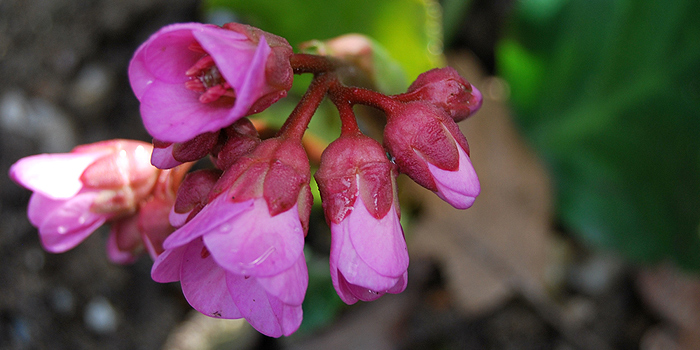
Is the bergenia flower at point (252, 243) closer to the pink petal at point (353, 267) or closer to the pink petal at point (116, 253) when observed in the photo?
the pink petal at point (353, 267)

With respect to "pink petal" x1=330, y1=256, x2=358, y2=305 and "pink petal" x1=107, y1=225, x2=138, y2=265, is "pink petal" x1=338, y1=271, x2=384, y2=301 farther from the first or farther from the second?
"pink petal" x1=107, y1=225, x2=138, y2=265

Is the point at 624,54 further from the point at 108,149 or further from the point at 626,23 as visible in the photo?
the point at 108,149

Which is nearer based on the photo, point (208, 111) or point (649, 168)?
point (208, 111)

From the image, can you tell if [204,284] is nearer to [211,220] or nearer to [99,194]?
[211,220]

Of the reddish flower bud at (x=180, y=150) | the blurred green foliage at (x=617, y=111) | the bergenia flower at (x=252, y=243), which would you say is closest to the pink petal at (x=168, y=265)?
the bergenia flower at (x=252, y=243)

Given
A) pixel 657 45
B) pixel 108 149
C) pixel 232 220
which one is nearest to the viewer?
pixel 232 220

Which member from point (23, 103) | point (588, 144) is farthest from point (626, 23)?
point (23, 103)

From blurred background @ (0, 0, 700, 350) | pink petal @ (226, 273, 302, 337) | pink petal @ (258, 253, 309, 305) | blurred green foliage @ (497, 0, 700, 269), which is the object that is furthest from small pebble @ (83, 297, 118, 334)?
blurred green foliage @ (497, 0, 700, 269)
